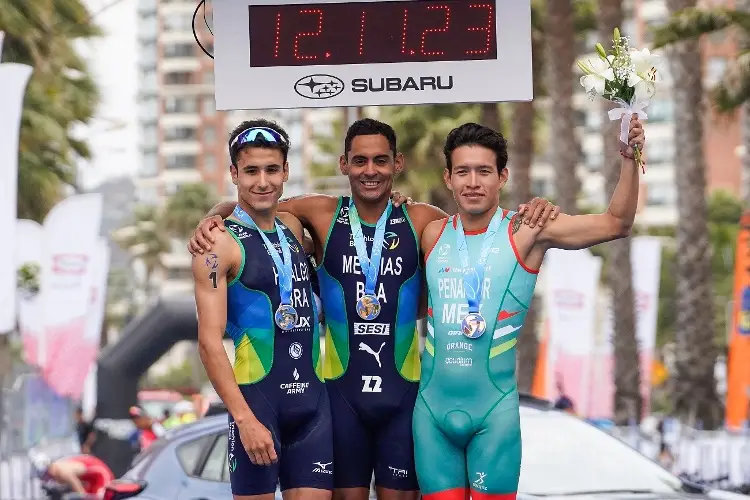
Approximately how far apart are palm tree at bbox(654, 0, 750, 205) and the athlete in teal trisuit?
45.0 feet

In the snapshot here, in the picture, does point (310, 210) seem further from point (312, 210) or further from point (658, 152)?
point (658, 152)

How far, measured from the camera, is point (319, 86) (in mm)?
7941

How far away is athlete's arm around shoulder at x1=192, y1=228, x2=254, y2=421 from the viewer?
6.66m

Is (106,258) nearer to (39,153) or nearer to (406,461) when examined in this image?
(39,153)

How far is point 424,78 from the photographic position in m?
7.97

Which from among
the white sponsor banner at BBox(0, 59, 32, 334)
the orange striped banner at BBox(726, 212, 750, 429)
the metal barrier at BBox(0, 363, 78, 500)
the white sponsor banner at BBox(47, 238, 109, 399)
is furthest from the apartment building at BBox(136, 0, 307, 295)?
the white sponsor banner at BBox(0, 59, 32, 334)

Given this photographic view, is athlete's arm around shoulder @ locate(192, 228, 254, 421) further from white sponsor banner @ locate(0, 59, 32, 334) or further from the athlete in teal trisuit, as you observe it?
white sponsor banner @ locate(0, 59, 32, 334)

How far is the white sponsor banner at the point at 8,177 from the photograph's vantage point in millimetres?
10609

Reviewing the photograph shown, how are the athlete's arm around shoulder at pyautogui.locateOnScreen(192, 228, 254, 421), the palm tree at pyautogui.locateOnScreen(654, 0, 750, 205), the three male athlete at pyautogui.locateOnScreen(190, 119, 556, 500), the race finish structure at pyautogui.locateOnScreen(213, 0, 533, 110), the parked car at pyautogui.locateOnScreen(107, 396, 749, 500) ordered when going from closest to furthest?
the athlete's arm around shoulder at pyautogui.locateOnScreen(192, 228, 254, 421) → the three male athlete at pyautogui.locateOnScreen(190, 119, 556, 500) → the race finish structure at pyautogui.locateOnScreen(213, 0, 533, 110) → the parked car at pyautogui.locateOnScreen(107, 396, 749, 500) → the palm tree at pyautogui.locateOnScreen(654, 0, 750, 205)

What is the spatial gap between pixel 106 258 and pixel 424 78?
18.7m

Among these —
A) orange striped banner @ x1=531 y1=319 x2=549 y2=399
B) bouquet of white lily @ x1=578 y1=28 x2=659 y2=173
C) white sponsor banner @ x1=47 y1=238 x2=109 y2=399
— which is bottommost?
orange striped banner @ x1=531 y1=319 x2=549 y2=399

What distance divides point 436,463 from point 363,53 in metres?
2.22

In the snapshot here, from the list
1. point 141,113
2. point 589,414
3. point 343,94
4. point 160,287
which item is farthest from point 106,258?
point 141,113

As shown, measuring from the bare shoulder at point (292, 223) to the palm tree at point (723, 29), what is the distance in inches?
540
